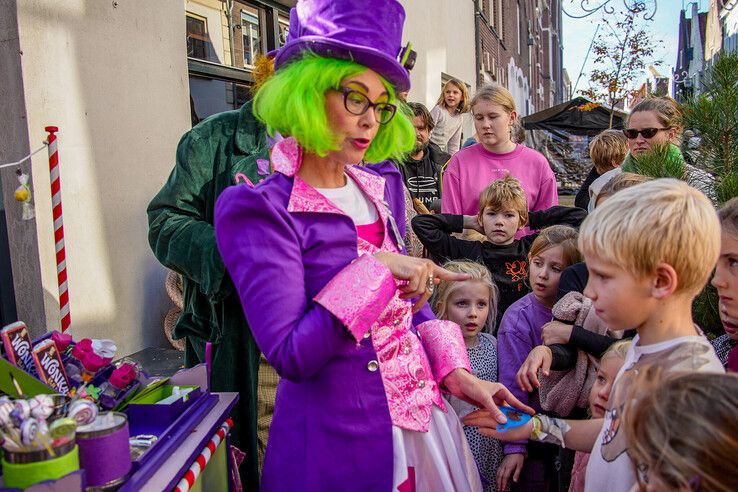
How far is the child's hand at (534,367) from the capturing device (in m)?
2.02

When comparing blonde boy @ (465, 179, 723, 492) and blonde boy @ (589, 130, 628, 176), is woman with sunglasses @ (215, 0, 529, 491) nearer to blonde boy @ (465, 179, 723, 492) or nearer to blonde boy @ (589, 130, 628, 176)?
blonde boy @ (465, 179, 723, 492)

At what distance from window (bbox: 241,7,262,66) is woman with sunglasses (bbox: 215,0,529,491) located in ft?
14.2

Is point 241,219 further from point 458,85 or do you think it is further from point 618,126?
point 618,126

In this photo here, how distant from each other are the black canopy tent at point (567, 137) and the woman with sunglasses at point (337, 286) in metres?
12.9

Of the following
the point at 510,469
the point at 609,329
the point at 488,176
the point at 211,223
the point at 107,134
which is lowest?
the point at 510,469

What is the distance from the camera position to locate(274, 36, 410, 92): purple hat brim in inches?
55.0

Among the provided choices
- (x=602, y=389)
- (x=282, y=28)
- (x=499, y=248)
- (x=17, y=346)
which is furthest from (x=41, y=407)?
(x=282, y=28)

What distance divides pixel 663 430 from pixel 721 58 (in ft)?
4.97

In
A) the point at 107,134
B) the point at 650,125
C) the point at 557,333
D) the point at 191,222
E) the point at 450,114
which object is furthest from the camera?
the point at 450,114

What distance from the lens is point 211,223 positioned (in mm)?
2139

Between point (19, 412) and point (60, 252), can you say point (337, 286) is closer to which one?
point (19, 412)

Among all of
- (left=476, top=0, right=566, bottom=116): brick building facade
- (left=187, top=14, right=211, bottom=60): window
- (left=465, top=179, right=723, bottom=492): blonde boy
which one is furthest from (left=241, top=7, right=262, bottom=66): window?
(left=476, top=0, right=566, bottom=116): brick building facade

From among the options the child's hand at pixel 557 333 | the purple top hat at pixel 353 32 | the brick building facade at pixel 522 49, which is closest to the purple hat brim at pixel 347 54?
the purple top hat at pixel 353 32

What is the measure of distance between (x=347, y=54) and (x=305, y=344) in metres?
0.64
